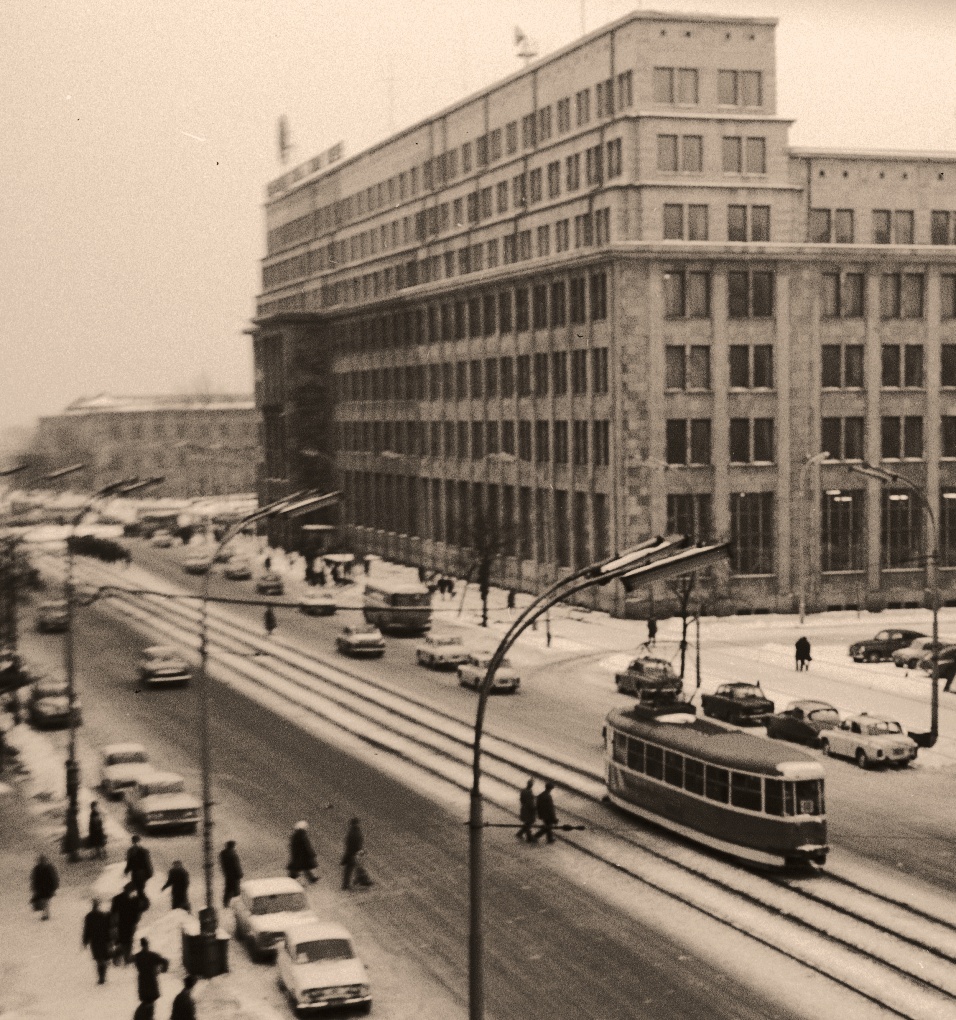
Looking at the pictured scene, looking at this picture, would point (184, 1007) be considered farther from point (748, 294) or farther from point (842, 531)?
point (842, 531)

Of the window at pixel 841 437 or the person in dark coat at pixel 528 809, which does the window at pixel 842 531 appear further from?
the person in dark coat at pixel 528 809

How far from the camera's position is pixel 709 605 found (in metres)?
82.8

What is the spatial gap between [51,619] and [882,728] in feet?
161

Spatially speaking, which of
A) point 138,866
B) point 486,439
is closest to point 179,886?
point 138,866

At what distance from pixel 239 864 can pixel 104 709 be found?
26.8 meters

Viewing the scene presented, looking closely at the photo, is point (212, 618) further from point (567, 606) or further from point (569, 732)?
point (569, 732)

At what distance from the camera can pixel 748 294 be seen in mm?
83688

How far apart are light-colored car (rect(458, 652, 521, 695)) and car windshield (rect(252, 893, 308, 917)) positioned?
2855cm

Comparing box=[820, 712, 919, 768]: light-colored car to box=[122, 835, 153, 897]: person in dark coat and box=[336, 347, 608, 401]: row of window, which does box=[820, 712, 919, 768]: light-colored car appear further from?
box=[336, 347, 608, 401]: row of window

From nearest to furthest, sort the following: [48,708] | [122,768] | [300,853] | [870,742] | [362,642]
Answer: 1. [300,853]
2. [122,768]
3. [870,742]
4. [48,708]
5. [362,642]

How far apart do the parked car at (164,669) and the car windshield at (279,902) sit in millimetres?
35186

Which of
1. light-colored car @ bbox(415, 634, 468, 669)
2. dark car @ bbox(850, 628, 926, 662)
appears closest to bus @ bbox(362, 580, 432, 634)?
light-colored car @ bbox(415, 634, 468, 669)

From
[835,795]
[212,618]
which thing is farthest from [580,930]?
[212,618]

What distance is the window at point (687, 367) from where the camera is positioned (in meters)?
83.2
